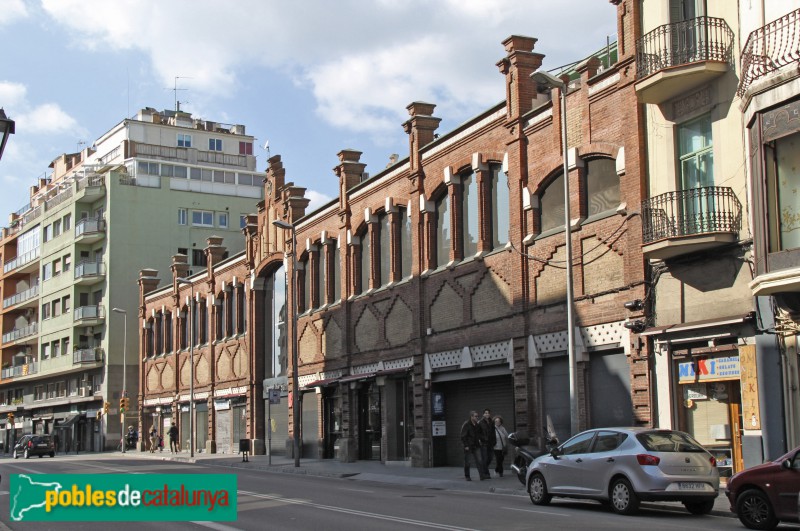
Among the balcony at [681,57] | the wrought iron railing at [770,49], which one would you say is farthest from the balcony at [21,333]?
the wrought iron railing at [770,49]

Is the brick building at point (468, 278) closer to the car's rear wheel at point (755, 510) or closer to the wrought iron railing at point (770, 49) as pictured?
the wrought iron railing at point (770, 49)

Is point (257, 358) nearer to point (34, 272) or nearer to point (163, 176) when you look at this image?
point (163, 176)

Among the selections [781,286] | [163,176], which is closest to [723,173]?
[781,286]

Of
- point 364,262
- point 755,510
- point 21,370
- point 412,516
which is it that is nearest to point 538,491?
point 412,516

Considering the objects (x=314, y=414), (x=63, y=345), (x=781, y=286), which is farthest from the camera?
(x=63, y=345)

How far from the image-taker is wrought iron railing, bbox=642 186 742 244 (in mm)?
21578

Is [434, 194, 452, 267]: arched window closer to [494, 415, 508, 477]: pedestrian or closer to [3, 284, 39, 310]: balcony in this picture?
[494, 415, 508, 477]: pedestrian

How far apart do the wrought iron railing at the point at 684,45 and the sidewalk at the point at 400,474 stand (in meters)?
9.39

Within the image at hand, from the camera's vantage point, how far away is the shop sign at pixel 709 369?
21.7 meters

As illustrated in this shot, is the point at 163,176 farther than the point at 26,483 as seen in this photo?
Yes

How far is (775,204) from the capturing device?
19812 millimetres

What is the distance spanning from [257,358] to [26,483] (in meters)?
34.3

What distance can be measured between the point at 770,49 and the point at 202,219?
60.4 m

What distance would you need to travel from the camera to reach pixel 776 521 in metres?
14.9
